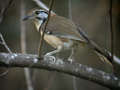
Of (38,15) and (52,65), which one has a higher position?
(38,15)

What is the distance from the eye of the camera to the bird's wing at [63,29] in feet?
13.6

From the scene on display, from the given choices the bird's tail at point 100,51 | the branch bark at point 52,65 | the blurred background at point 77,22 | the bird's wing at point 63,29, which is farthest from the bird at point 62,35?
the blurred background at point 77,22

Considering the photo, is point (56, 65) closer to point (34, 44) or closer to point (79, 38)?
point (79, 38)

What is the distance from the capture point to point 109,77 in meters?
3.14

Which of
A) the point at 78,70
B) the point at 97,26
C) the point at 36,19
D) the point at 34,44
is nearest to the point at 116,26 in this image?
the point at 97,26

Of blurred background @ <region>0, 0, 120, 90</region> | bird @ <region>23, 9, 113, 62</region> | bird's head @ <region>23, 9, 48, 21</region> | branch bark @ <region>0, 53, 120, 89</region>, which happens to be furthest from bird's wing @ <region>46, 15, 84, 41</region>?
blurred background @ <region>0, 0, 120, 90</region>

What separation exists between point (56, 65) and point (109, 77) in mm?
597

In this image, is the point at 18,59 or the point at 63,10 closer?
the point at 18,59

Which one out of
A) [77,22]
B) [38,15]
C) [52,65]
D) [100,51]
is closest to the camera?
[52,65]

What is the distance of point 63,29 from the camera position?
14.3ft

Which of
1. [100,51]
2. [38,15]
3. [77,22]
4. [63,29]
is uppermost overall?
[38,15]

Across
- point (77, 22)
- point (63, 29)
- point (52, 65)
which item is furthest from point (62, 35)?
point (77, 22)

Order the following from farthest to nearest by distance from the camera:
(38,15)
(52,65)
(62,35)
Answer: (38,15) → (62,35) → (52,65)

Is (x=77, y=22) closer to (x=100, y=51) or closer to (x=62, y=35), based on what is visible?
(x=62, y=35)
